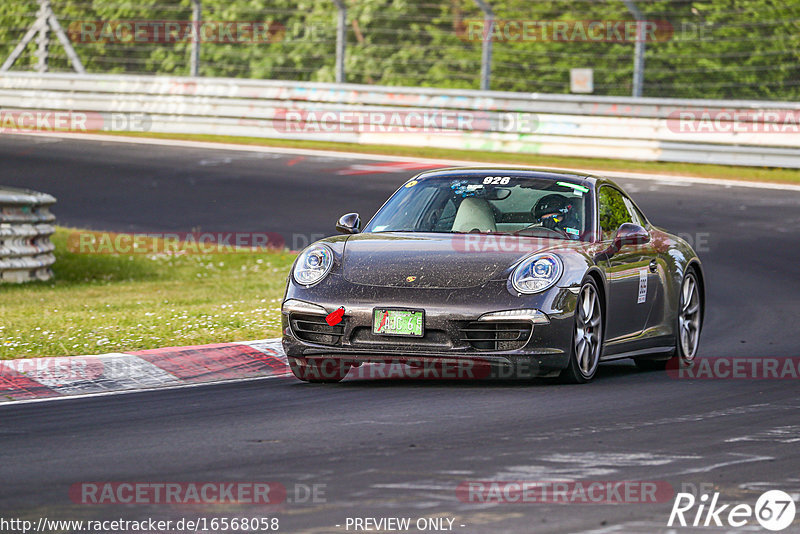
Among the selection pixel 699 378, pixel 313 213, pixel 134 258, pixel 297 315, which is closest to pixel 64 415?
pixel 297 315

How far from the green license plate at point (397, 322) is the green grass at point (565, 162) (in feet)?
48.3

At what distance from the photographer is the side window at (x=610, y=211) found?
9.45m

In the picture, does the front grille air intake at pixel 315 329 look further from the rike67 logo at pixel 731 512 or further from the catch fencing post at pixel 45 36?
the catch fencing post at pixel 45 36

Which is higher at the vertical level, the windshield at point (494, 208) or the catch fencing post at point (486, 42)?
the catch fencing post at point (486, 42)

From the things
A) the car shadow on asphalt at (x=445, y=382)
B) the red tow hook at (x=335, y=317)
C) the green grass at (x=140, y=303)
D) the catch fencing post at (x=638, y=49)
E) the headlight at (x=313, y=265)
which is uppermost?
the catch fencing post at (x=638, y=49)

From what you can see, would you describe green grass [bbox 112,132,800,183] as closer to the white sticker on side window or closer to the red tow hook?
the white sticker on side window

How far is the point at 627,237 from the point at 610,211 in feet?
1.92

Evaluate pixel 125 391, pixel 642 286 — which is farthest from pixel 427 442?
pixel 642 286

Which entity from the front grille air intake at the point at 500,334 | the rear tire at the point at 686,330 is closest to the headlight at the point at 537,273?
the front grille air intake at the point at 500,334

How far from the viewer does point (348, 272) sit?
8.55 meters

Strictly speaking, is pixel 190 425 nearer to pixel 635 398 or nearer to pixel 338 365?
pixel 338 365

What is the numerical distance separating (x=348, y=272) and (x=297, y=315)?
1.28ft

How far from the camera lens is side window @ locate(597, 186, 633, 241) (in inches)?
372

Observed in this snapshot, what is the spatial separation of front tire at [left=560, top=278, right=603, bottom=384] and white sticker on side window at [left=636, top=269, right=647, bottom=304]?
662mm
